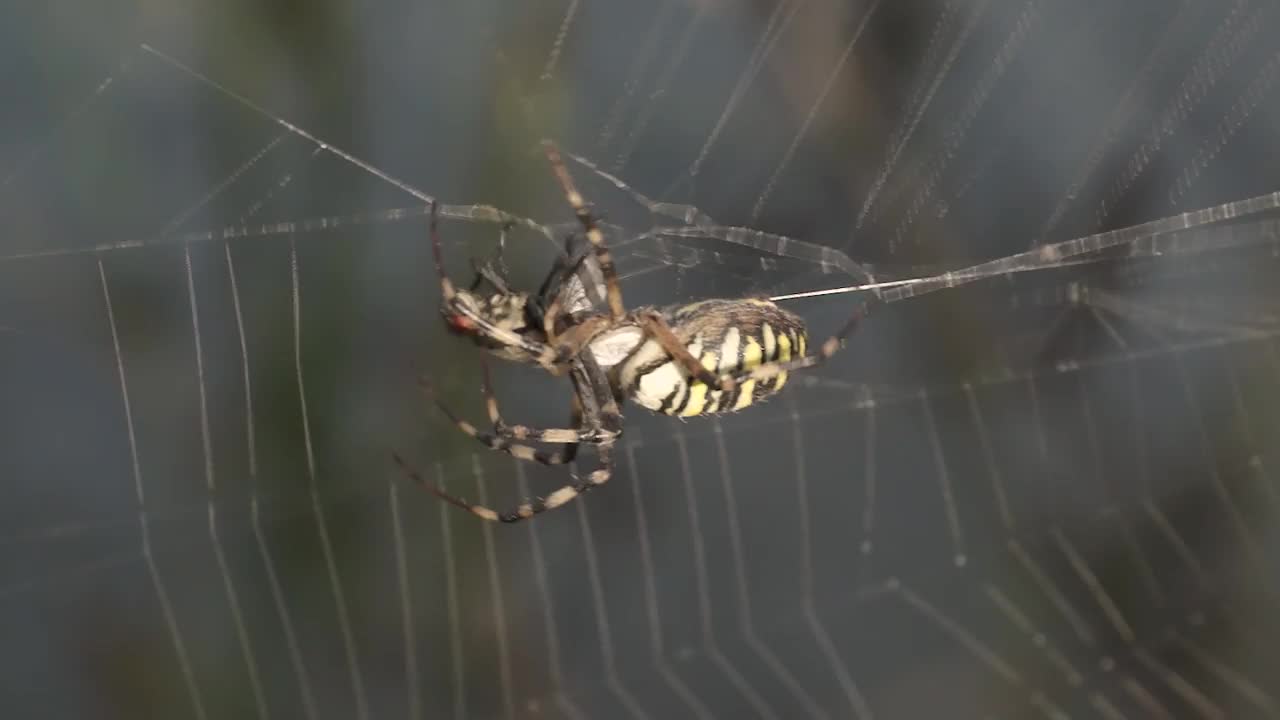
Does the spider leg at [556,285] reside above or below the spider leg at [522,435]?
above

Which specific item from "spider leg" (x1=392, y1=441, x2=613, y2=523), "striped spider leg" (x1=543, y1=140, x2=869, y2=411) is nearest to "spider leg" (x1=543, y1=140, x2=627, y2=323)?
"striped spider leg" (x1=543, y1=140, x2=869, y2=411)

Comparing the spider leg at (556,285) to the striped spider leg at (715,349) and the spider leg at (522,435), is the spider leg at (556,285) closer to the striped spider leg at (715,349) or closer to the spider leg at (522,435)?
the striped spider leg at (715,349)

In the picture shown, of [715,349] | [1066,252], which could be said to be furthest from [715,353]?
[1066,252]

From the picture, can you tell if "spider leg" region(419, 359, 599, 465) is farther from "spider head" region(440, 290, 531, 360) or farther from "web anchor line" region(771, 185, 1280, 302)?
"web anchor line" region(771, 185, 1280, 302)

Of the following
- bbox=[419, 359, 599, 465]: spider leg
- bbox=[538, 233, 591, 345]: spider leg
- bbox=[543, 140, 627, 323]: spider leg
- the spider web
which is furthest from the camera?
the spider web

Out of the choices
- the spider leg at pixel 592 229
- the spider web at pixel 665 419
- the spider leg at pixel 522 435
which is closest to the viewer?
the spider leg at pixel 592 229

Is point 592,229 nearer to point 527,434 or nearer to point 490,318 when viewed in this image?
point 490,318

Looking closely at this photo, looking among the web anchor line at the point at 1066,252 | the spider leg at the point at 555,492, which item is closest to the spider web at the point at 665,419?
the web anchor line at the point at 1066,252
